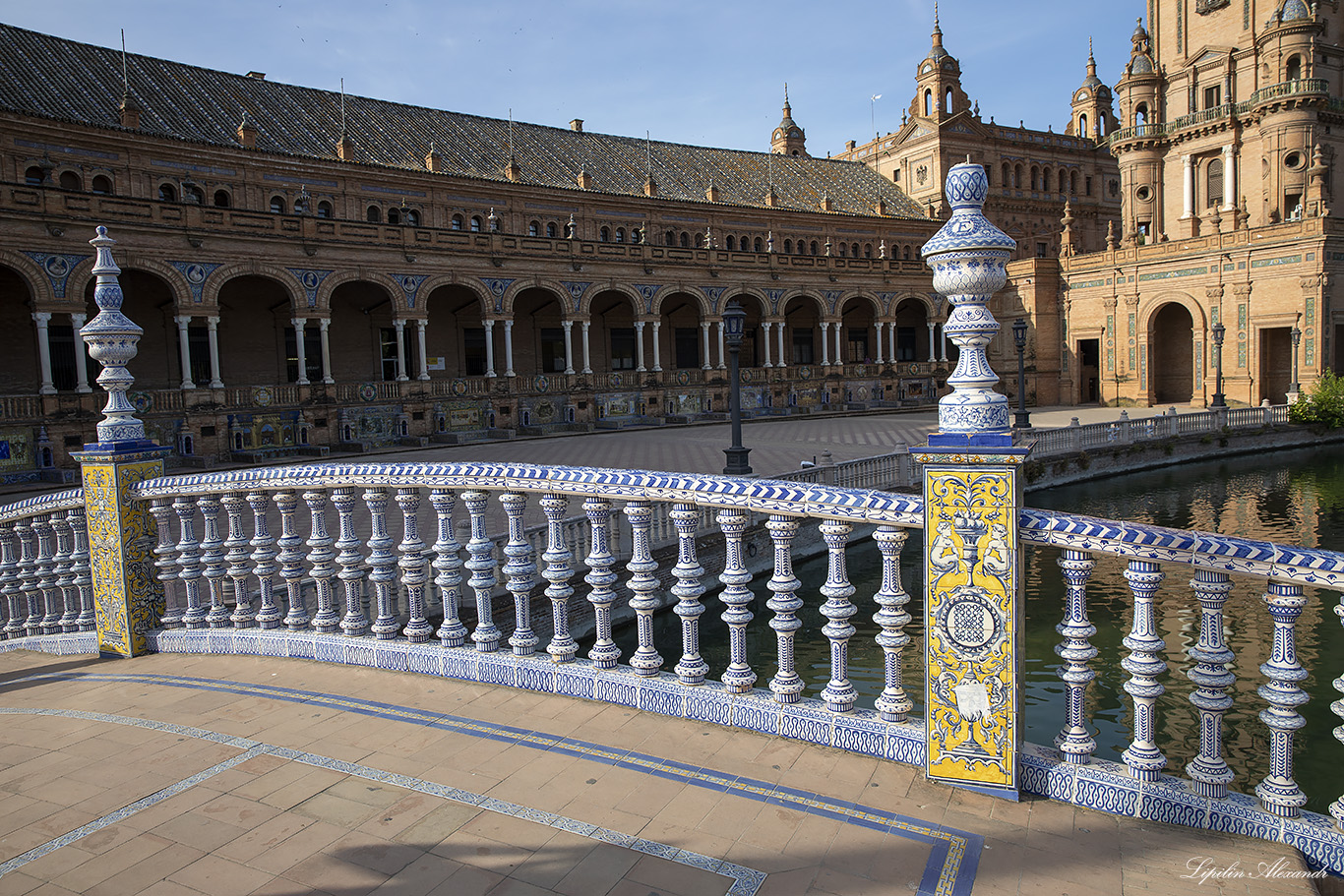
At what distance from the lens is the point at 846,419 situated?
33125 mm

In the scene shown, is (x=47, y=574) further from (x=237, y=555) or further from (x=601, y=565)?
(x=601, y=565)

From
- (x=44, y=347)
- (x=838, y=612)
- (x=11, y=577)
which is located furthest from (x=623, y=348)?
(x=838, y=612)

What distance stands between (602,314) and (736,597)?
3270cm

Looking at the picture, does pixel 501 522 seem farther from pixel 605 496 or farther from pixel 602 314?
pixel 602 314

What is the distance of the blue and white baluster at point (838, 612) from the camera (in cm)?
369

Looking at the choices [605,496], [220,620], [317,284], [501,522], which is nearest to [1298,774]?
[605,496]

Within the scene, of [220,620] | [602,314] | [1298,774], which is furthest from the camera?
[602,314]

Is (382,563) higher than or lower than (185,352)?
lower

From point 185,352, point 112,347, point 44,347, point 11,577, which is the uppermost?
point 44,347

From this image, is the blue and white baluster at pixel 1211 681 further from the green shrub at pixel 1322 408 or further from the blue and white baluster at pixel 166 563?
the green shrub at pixel 1322 408

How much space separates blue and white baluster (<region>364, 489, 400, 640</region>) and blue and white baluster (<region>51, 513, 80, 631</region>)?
3025 mm

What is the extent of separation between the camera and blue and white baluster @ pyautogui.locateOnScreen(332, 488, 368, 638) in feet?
16.3

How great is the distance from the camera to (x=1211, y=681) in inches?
119

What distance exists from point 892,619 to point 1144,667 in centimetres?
93
